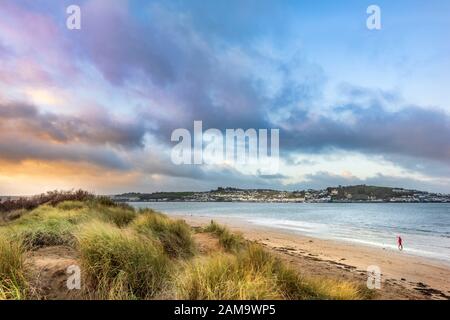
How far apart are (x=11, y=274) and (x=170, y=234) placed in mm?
5683

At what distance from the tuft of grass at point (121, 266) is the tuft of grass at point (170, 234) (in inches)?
123

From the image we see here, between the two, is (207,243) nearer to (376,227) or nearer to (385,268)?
(385,268)

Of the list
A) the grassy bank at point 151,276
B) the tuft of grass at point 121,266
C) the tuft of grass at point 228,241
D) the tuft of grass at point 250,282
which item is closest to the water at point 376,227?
the tuft of grass at point 228,241

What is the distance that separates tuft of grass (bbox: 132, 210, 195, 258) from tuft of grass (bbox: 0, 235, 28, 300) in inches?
176

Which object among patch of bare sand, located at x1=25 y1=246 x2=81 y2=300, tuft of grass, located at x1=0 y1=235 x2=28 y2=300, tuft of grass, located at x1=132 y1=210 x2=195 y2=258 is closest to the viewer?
tuft of grass, located at x1=0 y1=235 x2=28 y2=300

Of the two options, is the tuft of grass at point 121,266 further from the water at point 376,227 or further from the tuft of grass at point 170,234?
the water at point 376,227

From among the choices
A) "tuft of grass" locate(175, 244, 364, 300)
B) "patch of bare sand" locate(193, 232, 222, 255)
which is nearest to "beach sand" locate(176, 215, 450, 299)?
"patch of bare sand" locate(193, 232, 222, 255)

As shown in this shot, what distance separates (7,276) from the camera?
18.2ft

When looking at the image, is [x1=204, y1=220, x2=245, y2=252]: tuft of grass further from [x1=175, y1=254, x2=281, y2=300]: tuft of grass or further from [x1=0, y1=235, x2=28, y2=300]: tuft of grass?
[x1=0, y1=235, x2=28, y2=300]: tuft of grass

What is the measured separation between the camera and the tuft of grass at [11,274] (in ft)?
17.1

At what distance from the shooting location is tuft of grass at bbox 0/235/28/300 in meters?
5.23

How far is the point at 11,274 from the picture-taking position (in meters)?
5.56
